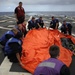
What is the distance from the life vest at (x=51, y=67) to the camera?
352cm

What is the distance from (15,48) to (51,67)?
4550 millimetres

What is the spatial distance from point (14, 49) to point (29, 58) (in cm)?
67

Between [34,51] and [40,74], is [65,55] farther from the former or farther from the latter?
[40,74]

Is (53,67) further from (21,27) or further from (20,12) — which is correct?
(20,12)

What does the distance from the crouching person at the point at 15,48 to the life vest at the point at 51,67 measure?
14.2ft

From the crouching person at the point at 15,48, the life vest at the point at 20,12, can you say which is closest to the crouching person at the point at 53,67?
the crouching person at the point at 15,48

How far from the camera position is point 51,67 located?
3557 millimetres

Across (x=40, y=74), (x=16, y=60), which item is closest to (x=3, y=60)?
(x=16, y=60)

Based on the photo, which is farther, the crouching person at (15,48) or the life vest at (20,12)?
the life vest at (20,12)

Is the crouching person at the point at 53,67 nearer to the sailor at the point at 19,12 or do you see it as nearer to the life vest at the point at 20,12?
the sailor at the point at 19,12

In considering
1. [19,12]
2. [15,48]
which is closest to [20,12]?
[19,12]

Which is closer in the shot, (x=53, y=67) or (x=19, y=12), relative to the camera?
(x=53, y=67)

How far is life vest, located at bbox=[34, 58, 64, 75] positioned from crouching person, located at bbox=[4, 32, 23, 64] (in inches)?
170

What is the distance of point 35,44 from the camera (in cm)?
962
